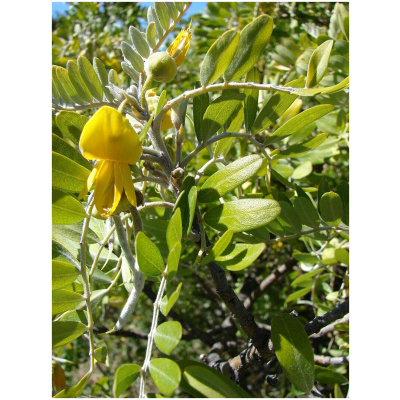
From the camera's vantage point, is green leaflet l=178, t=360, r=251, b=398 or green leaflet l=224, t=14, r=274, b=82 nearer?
green leaflet l=178, t=360, r=251, b=398

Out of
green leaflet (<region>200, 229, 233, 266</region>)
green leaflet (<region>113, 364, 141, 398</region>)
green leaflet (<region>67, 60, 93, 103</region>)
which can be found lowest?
green leaflet (<region>113, 364, 141, 398</region>)

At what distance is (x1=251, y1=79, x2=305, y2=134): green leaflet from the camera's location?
759 millimetres

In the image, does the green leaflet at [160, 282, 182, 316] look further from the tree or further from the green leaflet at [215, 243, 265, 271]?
the green leaflet at [215, 243, 265, 271]

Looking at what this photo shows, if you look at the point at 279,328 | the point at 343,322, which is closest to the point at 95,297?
the point at 279,328

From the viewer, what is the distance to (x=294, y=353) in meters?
0.60

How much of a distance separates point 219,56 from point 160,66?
11 centimetres

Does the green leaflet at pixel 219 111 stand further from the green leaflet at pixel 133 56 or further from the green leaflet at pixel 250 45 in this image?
the green leaflet at pixel 133 56

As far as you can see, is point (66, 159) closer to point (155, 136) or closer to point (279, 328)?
point (155, 136)

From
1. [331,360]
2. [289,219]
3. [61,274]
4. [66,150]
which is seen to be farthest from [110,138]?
[331,360]

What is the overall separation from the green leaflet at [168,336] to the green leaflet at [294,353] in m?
0.18

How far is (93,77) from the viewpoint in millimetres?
762

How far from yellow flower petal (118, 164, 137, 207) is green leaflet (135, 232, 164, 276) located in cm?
7

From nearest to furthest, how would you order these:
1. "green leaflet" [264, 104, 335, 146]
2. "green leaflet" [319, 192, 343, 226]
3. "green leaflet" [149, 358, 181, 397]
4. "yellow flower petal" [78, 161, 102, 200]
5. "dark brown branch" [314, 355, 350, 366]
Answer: "green leaflet" [149, 358, 181, 397] → "yellow flower petal" [78, 161, 102, 200] → "green leaflet" [264, 104, 335, 146] → "green leaflet" [319, 192, 343, 226] → "dark brown branch" [314, 355, 350, 366]

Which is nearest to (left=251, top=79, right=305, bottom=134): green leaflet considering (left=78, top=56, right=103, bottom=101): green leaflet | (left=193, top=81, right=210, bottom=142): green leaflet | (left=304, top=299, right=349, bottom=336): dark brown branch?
(left=193, top=81, right=210, bottom=142): green leaflet
